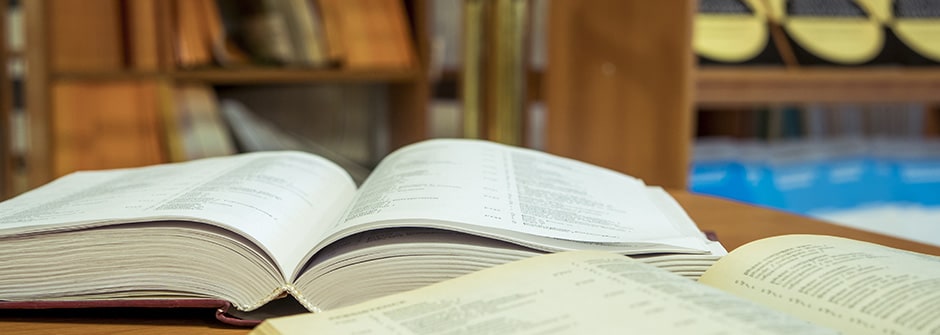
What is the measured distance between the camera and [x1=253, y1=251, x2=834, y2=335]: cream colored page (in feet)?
1.20

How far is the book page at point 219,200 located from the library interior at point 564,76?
0.71 metres

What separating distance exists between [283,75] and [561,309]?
1353mm

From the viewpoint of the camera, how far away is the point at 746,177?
5.13ft

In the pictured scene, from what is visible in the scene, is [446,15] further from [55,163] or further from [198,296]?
[198,296]

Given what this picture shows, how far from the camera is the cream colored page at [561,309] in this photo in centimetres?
37

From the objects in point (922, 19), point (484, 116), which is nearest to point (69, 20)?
point (484, 116)

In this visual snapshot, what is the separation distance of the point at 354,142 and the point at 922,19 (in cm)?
124

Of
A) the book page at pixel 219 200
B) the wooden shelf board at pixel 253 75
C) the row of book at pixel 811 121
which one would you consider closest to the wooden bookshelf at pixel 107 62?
the wooden shelf board at pixel 253 75

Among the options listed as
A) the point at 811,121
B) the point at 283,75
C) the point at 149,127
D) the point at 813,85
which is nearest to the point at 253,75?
the point at 283,75

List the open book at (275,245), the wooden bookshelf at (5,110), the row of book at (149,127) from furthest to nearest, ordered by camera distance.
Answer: the wooden bookshelf at (5,110) < the row of book at (149,127) < the open book at (275,245)

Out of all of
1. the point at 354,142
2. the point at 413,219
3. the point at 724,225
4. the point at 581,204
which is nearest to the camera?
the point at 413,219

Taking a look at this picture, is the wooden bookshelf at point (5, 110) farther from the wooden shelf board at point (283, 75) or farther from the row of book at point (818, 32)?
the row of book at point (818, 32)

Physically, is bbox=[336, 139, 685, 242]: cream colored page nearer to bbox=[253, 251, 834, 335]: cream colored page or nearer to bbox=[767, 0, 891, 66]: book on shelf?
bbox=[253, 251, 834, 335]: cream colored page

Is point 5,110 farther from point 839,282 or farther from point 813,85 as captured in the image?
point 839,282
